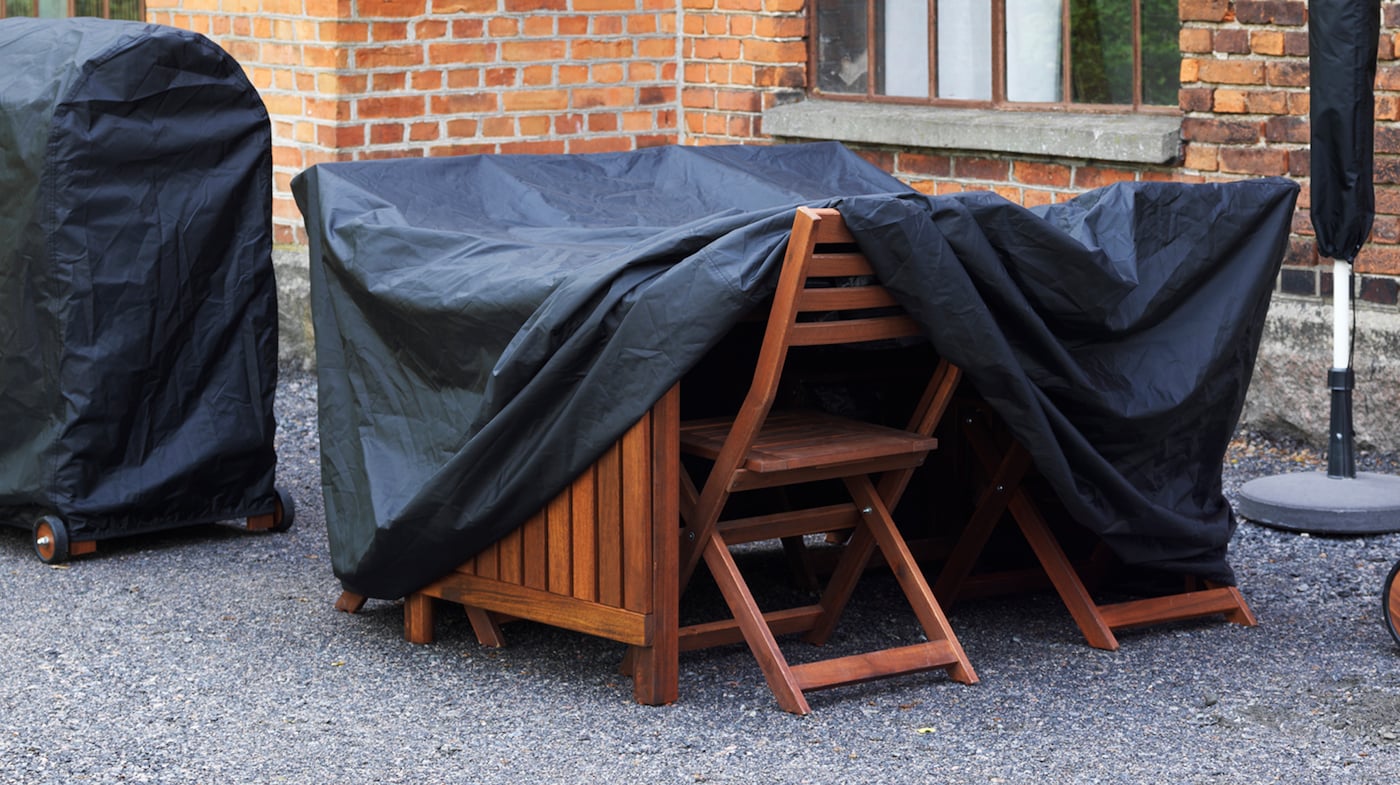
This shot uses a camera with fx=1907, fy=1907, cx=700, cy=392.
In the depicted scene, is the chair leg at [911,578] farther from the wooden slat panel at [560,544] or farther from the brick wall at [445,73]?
the brick wall at [445,73]

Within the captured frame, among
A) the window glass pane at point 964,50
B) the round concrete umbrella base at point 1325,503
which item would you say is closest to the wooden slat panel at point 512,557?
the round concrete umbrella base at point 1325,503

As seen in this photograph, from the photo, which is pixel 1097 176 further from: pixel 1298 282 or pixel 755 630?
pixel 755 630

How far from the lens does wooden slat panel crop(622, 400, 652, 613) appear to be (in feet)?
13.4

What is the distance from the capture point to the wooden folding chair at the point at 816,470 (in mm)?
4031

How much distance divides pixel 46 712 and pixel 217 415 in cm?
167

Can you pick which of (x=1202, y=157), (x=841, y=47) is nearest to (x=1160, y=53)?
(x=1202, y=157)

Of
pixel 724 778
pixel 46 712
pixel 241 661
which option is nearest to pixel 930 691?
pixel 724 778

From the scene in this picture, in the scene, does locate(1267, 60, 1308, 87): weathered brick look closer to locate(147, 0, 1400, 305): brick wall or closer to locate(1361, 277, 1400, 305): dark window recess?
locate(147, 0, 1400, 305): brick wall

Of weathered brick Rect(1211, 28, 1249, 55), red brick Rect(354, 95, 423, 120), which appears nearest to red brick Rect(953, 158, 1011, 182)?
weathered brick Rect(1211, 28, 1249, 55)

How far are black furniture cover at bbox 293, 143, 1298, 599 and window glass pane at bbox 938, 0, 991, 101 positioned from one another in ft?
9.51

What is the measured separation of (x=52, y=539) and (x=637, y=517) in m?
2.29

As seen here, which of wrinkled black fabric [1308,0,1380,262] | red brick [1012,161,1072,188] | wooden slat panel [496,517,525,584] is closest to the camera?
wooden slat panel [496,517,525,584]

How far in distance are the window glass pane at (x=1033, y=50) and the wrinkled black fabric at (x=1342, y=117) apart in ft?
5.90

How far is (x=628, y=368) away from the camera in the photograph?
405 cm
